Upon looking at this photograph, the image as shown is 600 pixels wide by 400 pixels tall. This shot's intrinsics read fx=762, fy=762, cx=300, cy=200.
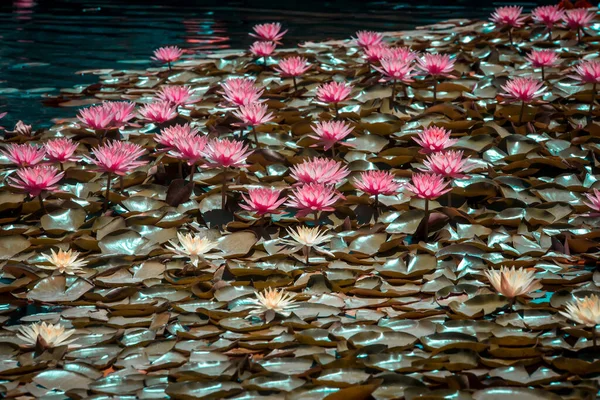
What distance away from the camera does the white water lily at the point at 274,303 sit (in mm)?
2051

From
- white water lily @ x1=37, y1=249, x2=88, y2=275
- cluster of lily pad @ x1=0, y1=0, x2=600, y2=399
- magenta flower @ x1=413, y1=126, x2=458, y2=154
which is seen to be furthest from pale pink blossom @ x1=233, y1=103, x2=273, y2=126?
white water lily @ x1=37, y1=249, x2=88, y2=275

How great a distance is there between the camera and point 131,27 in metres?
6.61

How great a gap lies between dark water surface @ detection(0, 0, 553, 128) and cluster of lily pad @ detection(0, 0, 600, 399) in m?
1.38

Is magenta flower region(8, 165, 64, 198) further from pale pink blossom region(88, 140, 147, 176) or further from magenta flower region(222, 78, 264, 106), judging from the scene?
magenta flower region(222, 78, 264, 106)

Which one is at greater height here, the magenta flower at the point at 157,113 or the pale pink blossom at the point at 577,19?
the pale pink blossom at the point at 577,19

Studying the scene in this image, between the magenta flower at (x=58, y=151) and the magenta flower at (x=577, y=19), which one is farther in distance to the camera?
the magenta flower at (x=577, y=19)

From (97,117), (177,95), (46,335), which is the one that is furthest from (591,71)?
(46,335)

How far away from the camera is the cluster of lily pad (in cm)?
184

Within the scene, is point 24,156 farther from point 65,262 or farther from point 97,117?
point 65,262

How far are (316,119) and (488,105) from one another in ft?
2.74

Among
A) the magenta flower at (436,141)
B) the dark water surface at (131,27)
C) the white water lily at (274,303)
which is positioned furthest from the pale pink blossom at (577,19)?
the white water lily at (274,303)

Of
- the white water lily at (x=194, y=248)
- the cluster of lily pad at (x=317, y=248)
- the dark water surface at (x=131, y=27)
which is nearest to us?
the cluster of lily pad at (x=317, y=248)

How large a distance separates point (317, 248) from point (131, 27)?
15.6ft

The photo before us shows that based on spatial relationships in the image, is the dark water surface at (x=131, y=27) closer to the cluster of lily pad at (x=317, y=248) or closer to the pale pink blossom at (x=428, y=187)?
the cluster of lily pad at (x=317, y=248)
